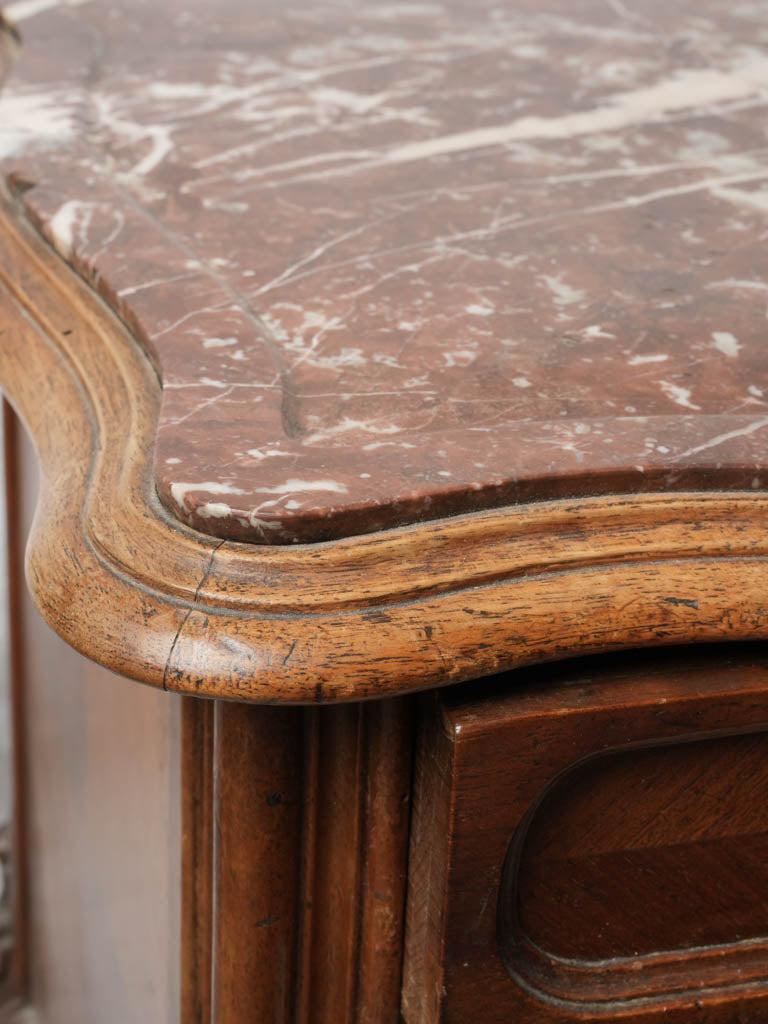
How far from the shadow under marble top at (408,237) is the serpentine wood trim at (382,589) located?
0.02 metres

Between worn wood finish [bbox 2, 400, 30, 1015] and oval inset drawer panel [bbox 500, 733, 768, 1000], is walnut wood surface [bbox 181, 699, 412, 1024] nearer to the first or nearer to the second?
oval inset drawer panel [bbox 500, 733, 768, 1000]

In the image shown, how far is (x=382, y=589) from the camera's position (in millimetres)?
474

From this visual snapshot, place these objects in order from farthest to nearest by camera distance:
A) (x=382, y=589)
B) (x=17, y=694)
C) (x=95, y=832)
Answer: (x=17, y=694) → (x=95, y=832) → (x=382, y=589)

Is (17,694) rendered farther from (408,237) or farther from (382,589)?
(382,589)

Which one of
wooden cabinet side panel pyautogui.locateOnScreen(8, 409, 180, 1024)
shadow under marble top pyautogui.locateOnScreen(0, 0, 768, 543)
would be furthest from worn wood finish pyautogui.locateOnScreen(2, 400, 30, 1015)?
shadow under marble top pyautogui.locateOnScreen(0, 0, 768, 543)

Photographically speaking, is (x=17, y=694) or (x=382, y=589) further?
(x=17, y=694)

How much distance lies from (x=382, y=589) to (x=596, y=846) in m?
0.18

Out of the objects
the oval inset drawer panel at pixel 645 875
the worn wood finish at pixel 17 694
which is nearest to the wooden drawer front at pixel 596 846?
the oval inset drawer panel at pixel 645 875

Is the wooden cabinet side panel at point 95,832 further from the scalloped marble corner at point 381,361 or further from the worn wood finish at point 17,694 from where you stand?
the scalloped marble corner at point 381,361

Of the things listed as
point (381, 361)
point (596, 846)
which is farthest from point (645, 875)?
point (381, 361)

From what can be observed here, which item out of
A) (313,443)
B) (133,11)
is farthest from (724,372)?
(133,11)

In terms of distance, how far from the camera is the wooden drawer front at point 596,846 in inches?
20.2

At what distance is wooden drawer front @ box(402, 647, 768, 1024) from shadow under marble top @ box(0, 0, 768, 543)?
9 centimetres

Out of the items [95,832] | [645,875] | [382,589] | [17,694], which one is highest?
[382,589]
